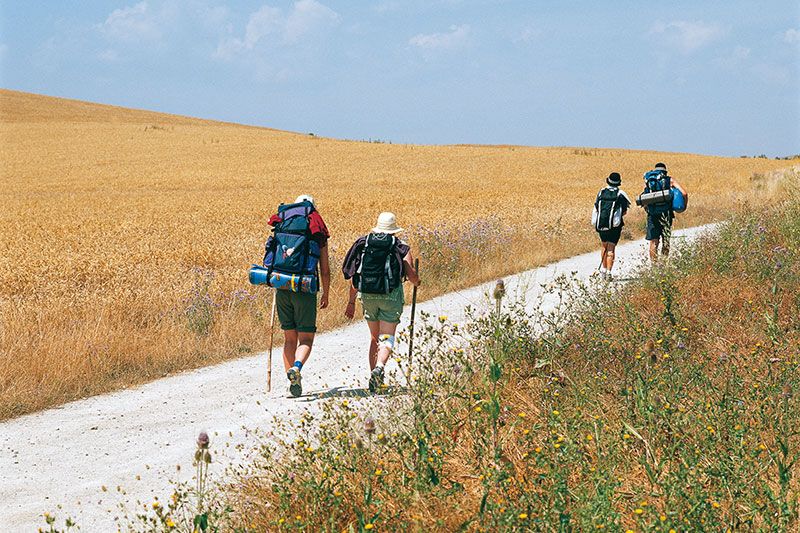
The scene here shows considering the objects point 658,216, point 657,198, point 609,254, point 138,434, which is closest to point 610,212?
point 609,254

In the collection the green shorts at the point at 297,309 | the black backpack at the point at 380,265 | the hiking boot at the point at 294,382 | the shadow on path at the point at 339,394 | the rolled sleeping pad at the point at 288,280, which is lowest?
the shadow on path at the point at 339,394

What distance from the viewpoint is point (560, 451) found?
Answer: 439 cm

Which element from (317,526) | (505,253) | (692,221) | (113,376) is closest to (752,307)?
(317,526)

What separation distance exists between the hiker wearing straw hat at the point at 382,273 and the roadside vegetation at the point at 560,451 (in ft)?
4.48

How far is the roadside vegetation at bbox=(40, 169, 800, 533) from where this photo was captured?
3912mm

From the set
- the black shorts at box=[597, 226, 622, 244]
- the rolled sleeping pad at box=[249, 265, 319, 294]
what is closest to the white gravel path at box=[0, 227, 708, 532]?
the rolled sleeping pad at box=[249, 265, 319, 294]

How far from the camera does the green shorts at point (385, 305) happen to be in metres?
8.06

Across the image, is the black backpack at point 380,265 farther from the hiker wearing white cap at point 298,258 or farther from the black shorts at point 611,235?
the black shorts at point 611,235

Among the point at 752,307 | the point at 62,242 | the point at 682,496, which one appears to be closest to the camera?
the point at 682,496

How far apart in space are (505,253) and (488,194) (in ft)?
58.5

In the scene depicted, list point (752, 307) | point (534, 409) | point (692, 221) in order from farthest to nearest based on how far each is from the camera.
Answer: point (692, 221) < point (752, 307) < point (534, 409)

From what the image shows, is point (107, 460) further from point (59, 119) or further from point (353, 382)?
point (59, 119)

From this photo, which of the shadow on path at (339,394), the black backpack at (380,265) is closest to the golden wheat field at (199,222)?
the shadow on path at (339,394)

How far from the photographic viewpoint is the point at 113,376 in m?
9.02
